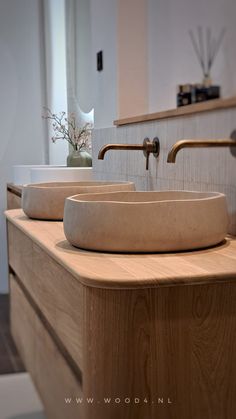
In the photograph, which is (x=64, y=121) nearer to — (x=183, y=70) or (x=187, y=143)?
(x=183, y=70)

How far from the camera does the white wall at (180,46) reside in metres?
1.23

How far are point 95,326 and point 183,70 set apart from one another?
89 centimetres

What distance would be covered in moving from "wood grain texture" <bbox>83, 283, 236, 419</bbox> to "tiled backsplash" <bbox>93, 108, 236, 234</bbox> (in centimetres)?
37

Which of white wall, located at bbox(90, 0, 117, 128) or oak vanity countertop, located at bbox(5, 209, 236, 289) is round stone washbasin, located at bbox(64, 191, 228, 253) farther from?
white wall, located at bbox(90, 0, 117, 128)

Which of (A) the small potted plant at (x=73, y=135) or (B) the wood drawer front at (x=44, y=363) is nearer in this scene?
(B) the wood drawer front at (x=44, y=363)

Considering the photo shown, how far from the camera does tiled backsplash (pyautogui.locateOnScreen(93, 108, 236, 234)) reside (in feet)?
3.98

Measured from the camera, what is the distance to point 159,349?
0.87m

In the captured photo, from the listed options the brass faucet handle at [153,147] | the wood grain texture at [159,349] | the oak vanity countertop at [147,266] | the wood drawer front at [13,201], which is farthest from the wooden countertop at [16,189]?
the wood grain texture at [159,349]

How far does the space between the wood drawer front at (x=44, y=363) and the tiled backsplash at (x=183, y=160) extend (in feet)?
1.60

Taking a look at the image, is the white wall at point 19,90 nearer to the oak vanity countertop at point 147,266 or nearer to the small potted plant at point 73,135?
the small potted plant at point 73,135

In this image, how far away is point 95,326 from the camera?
0.86 meters

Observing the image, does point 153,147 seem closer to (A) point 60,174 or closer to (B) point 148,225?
(B) point 148,225

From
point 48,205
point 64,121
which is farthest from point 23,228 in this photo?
point 64,121

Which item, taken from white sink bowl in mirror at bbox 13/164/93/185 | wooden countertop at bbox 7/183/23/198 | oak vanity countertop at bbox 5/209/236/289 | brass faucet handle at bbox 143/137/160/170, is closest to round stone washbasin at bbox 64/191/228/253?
oak vanity countertop at bbox 5/209/236/289
